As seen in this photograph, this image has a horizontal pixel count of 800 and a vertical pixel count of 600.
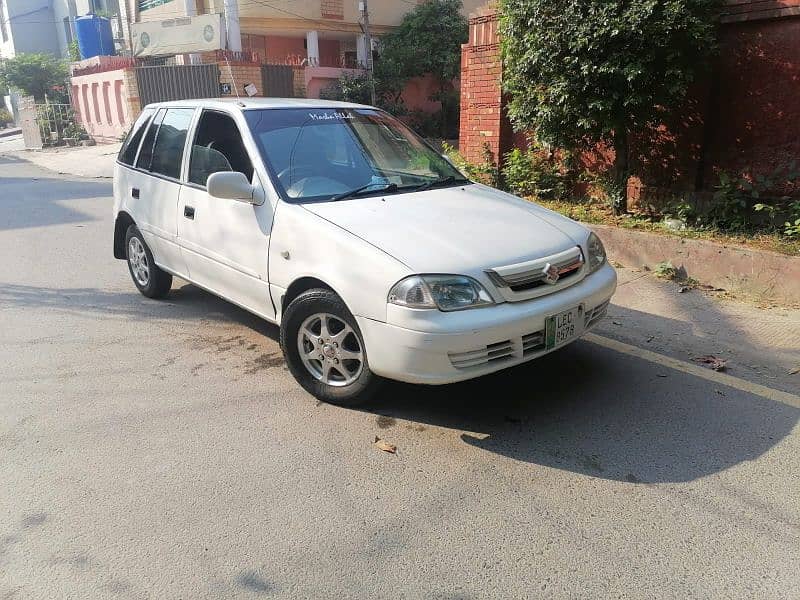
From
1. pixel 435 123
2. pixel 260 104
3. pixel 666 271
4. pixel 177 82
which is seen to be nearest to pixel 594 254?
pixel 666 271

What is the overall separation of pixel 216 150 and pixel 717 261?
436 centimetres

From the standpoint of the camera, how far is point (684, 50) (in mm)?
6055

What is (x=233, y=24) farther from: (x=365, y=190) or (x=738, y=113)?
(x=365, y=190)

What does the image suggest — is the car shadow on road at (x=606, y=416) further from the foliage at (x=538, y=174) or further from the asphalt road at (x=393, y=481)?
the foliage at (x=538, y=174)

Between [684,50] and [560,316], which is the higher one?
[684,50]

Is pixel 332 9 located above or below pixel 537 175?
above

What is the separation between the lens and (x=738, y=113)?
21.4ft

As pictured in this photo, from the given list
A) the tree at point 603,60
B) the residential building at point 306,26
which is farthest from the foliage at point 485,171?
the residential building at point 306,26

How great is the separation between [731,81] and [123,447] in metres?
6.49

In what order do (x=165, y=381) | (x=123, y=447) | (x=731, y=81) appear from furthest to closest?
(x=731, y=81)
(x=165, y=381)
(x=123, y=447)

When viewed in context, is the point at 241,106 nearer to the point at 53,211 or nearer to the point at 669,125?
the point at 669,125

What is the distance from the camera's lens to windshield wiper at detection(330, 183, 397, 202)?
13.2ft

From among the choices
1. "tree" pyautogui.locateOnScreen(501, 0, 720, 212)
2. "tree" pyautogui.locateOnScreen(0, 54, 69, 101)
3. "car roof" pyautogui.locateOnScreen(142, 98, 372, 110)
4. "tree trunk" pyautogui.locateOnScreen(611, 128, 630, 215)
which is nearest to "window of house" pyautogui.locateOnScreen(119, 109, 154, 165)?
"car roof" pyautogui.locateOnScreen(142, 98, 372, 110)

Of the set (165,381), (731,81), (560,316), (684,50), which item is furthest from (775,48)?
(165,381)
